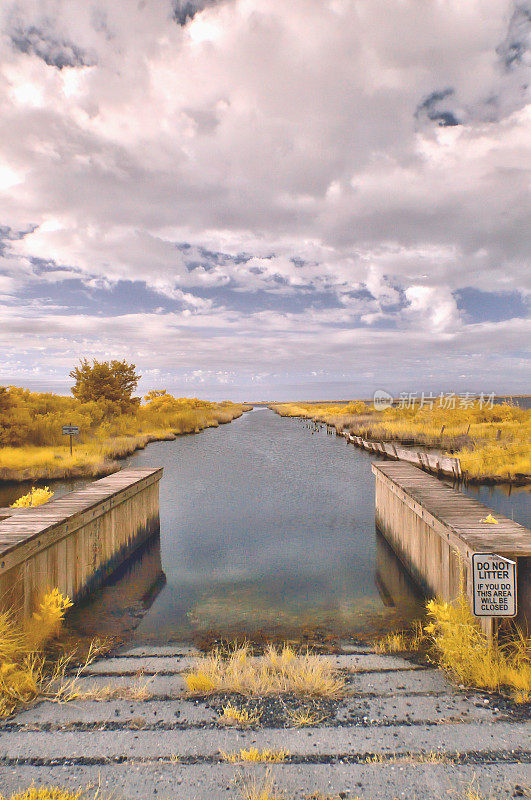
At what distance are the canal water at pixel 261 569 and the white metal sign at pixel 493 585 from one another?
3053 millimetres

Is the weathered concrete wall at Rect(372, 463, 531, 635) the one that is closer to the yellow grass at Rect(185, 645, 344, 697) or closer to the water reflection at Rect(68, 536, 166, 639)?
the yellow grass at Rect(185, 645, 344, 697)

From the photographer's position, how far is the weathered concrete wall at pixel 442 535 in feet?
19.4

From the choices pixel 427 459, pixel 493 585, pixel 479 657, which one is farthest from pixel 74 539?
pixel 427 459

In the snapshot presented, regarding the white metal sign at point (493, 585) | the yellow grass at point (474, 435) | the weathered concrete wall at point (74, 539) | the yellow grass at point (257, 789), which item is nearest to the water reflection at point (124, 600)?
the weathered concrete wall at point (74, 539)

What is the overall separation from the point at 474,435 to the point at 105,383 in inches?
1419

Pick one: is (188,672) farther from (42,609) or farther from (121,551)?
(121,551)

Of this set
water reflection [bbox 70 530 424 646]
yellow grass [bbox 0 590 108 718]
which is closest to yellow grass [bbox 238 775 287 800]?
yellow grass [bbox 0 590 108 718]

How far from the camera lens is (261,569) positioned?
11703 mm

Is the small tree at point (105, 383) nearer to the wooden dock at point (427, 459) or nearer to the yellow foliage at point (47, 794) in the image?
the wooden dock at point (427, 459)

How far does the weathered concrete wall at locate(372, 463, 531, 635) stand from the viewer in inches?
232

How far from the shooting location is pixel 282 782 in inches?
140

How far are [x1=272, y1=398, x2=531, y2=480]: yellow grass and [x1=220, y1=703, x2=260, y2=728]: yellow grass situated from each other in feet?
71.4

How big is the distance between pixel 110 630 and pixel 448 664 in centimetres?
616

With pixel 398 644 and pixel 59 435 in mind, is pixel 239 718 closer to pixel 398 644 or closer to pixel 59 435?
pixel 398 644
